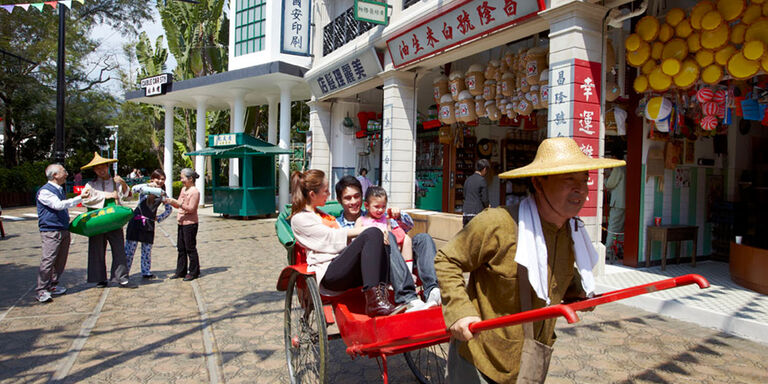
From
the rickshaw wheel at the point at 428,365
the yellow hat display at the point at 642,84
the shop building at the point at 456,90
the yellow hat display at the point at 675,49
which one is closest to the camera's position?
the rickshaw wheel at the point at 428,365

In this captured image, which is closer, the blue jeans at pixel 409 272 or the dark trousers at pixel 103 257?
the blue jeans at pixel 409 272

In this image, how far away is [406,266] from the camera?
3074 mm

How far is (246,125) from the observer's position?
76.5 feet

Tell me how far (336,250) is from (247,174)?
40.8ft

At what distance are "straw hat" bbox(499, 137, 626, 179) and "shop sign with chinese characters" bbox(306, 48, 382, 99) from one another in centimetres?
891

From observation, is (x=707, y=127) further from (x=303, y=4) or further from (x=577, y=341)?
(x=303, y=4)

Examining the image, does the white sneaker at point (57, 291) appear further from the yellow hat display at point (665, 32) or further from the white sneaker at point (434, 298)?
the yellow hat display at point (665, 32)

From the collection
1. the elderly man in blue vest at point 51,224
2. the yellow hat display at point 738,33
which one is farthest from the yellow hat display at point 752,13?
A: the elderly man in blue vest at point 51,224

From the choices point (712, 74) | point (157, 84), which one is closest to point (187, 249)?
point (712, 74)

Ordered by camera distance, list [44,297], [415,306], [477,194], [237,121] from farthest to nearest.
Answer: [237,121] → [477,194] → [44,297] → [415,306]

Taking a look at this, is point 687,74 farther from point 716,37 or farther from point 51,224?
point 51,224

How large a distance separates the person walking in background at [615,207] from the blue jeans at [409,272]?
18.1 feet

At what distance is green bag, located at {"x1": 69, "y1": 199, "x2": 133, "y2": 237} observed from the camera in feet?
19.7

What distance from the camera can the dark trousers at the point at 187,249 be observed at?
22.6ft
